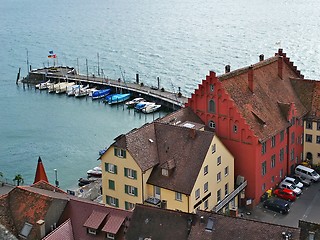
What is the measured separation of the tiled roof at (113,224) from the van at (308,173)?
99.8 feet

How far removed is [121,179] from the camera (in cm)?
6091

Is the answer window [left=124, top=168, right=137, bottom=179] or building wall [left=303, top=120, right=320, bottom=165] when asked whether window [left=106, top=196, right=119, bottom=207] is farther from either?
building wall [left=303, top=120, right=320, bottom=165]

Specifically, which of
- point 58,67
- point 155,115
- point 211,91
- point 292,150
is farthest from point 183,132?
point 58,67

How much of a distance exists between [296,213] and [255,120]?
11.1 metres

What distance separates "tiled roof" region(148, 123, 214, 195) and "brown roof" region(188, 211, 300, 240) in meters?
12.4

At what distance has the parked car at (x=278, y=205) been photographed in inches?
2484

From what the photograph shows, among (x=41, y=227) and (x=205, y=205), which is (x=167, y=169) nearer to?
(x=205, y=205)

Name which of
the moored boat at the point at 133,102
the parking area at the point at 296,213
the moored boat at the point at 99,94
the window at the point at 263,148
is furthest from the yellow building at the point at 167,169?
the moored boat at the point at 99,94

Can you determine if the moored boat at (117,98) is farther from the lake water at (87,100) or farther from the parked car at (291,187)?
the parked car at (291,187)

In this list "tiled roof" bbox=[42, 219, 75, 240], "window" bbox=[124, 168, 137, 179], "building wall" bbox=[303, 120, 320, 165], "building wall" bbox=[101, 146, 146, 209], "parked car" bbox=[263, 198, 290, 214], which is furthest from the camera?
"building wall" bbox=[303, 120, 320, 165]

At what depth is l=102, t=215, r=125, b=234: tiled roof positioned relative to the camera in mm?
47281

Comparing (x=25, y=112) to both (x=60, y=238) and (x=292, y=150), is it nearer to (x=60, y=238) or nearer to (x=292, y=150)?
(x=292, y=150)

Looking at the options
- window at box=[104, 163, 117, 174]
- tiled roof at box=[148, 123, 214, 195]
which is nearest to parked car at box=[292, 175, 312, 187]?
tiled roof at box=[148, 123, 214, 195]

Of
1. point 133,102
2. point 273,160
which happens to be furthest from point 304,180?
point 133,102
